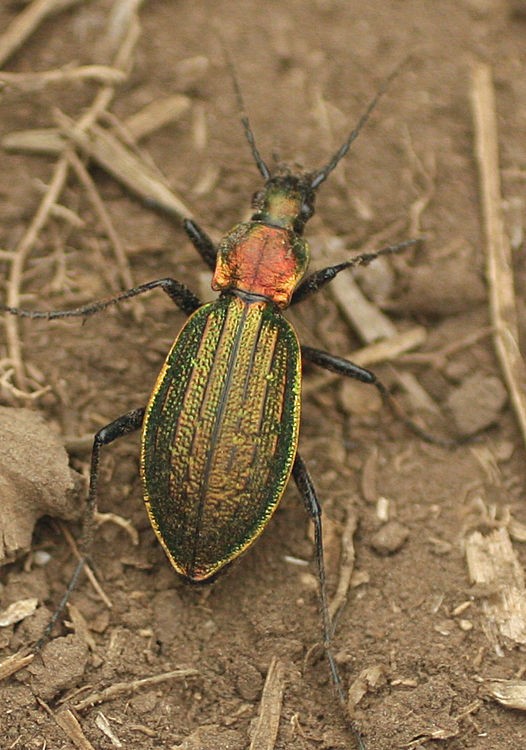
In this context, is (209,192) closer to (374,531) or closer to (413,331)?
(413,331)

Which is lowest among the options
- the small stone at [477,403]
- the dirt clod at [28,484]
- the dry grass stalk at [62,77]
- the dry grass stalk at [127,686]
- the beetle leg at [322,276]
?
the dry grass stalk at [127,686]

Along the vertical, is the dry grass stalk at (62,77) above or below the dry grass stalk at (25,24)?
below

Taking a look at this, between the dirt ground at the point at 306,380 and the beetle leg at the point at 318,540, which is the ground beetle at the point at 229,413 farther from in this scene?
the dirt ground at the point at 306,380

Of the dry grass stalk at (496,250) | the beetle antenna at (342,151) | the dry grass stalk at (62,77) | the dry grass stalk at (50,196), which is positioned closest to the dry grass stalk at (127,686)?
the dry grass stalk at (50,196)

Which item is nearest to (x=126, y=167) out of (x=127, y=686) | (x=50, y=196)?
(x=50, y=196)

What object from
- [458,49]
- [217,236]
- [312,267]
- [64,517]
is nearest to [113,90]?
[217,236]

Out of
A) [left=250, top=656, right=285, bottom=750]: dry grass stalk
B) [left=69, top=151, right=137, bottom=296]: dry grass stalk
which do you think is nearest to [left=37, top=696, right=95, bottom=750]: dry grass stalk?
[left=250, top=656, right=285, bottom=750]: dry grass stalk

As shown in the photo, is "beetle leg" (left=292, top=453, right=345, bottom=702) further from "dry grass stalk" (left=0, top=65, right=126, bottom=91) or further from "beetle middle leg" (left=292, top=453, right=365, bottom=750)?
"dry grass stalk" (left=0, top=65, right=126, bottom=91)
